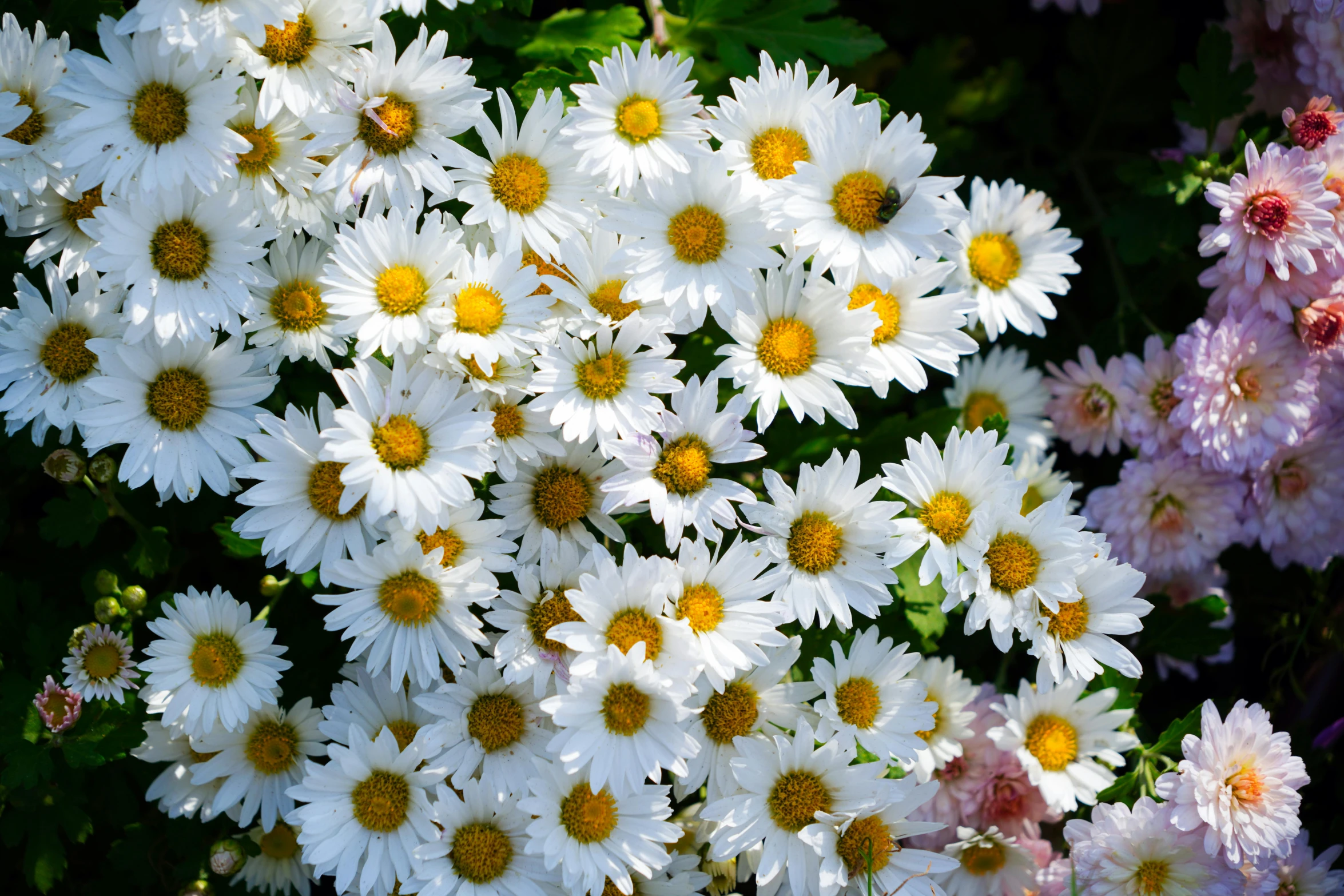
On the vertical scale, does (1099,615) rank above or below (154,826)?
above

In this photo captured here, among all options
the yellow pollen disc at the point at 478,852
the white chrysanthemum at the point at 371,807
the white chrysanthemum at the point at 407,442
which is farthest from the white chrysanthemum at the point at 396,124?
the yellow pollen disc at the point at 478,852

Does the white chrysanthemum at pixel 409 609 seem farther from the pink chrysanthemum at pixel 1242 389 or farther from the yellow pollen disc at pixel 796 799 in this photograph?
the pink chrysanthemum at pixel 1242 389

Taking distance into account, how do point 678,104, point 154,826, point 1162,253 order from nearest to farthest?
point 678,104
point 154,826
point 1162,253

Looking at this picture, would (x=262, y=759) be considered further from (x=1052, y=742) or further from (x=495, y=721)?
(x=1052, y=742)

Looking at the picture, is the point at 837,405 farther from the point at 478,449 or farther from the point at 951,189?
the point at 478,449

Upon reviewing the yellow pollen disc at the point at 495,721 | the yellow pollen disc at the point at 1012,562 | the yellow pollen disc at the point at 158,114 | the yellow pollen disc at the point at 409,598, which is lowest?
the yellow pollen disc at the point at 495,721

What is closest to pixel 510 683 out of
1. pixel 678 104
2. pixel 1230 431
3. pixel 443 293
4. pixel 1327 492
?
pixel 443 293
